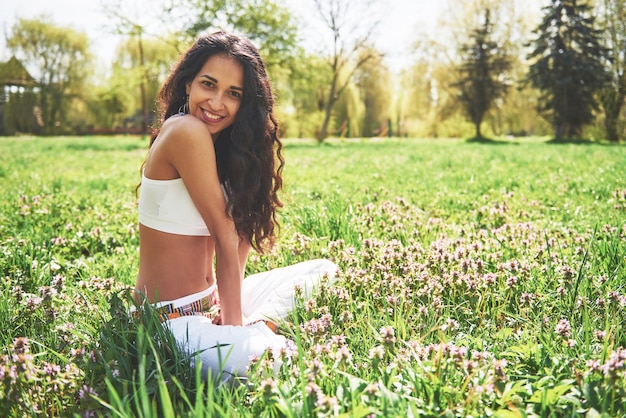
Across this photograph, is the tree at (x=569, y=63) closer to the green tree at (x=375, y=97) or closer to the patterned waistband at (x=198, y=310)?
the green tree at (x=375, y=97)

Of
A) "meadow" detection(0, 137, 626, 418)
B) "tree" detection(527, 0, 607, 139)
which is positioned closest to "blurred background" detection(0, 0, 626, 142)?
"tree" detection(527, 0, 607, 139)

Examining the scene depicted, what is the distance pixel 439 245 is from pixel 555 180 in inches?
212

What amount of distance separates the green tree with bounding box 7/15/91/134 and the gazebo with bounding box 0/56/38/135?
0.93 meters

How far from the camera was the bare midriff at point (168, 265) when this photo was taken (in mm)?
2656

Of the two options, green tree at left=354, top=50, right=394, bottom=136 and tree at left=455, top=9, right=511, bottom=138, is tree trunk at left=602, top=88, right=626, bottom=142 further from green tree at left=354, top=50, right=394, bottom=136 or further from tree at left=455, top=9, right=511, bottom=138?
green tree at left=354, top=50, right=394, bottom=136

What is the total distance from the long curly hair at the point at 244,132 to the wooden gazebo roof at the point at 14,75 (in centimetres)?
5470

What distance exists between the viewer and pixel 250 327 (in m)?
2.41

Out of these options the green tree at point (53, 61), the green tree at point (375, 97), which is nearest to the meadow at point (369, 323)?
the green tree at point (375, 97)

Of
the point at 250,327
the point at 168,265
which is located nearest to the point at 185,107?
the point at 168,265

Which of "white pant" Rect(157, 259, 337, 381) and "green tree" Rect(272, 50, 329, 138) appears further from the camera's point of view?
→ "green tree" Rect(272, 50, 329, 138)

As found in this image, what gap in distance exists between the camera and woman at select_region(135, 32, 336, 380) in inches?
97.7

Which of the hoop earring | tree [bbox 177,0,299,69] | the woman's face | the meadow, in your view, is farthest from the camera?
tree [bbox 177,0,299,69]

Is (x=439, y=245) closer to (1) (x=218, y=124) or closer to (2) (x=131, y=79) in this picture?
(1) (x=218, y=124)

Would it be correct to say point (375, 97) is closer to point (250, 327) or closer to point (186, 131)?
point (186, 131)
